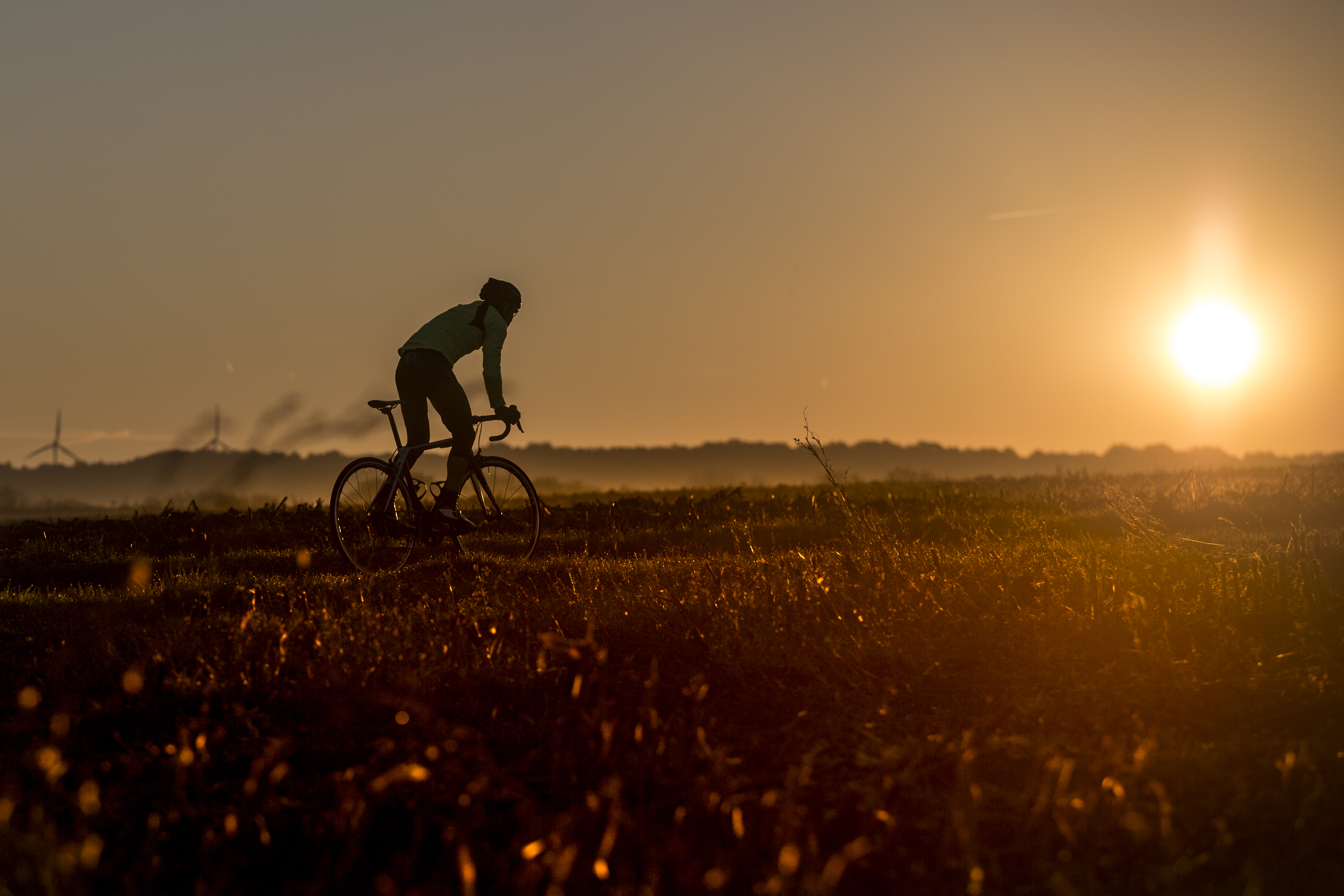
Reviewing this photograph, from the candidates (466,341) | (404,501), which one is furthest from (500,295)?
(404,501)

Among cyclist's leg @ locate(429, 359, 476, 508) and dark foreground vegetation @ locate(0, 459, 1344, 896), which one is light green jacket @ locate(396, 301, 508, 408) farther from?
dark foreground vegetation @ locate(0, 459, 1344, 896)

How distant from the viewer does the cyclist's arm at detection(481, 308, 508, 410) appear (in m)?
8.06

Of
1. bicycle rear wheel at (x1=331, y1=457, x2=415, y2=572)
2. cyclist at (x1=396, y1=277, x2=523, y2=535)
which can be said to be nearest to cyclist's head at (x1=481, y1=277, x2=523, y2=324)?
cyclist at (x1=396, y1=277, x2=523, y2=535)

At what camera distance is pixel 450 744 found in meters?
2.95

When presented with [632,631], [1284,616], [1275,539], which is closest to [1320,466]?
[1275,539]

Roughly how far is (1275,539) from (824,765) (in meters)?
7.13

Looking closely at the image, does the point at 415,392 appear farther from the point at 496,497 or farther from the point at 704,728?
the point at 704,728

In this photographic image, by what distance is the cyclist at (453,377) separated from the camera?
26.3ft

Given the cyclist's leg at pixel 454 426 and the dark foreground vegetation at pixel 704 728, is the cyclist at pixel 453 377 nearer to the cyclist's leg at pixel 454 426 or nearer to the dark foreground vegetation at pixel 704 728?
the cyclist's leg at pixel 454 426

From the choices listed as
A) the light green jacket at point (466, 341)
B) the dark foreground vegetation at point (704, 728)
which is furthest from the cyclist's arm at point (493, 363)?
the dark foreground vegetation at point (704, 728)

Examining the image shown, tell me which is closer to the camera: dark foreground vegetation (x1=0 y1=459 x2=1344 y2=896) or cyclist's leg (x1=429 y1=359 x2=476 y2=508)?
dark foreground vegetation (x1=0 y1=459 x2=1344 y2=896)

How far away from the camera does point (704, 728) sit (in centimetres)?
394

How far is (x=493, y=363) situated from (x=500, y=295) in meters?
0.64

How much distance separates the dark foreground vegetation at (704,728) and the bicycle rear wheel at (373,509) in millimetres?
890
